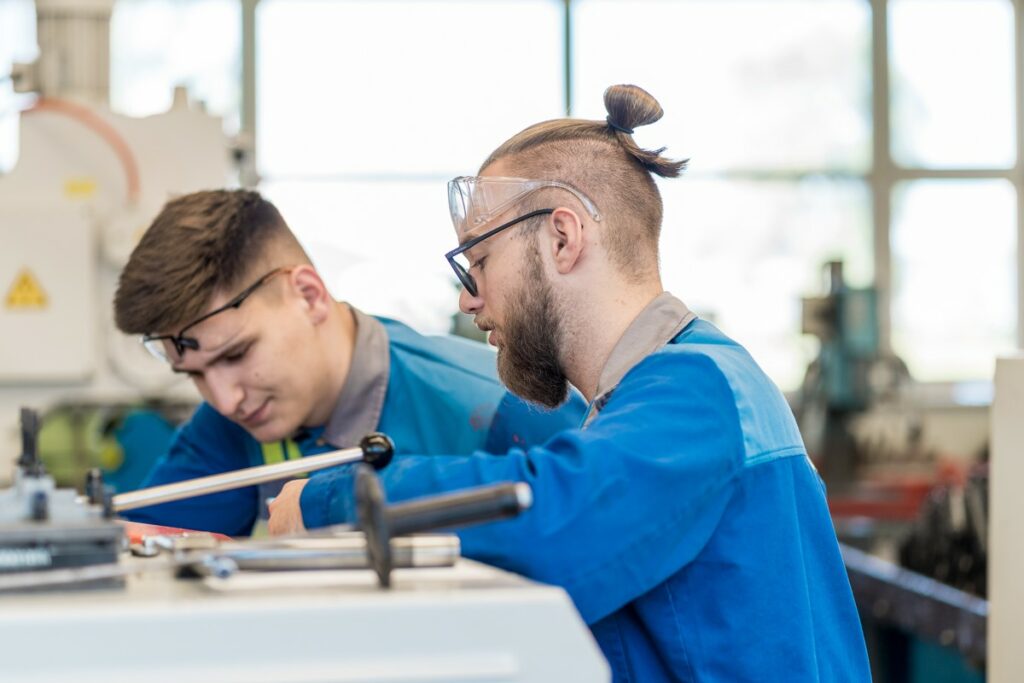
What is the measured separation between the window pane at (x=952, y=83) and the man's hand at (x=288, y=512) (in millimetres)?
5366

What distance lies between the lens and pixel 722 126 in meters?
5.78

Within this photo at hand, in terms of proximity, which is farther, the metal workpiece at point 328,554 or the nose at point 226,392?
the nose at point 226,392

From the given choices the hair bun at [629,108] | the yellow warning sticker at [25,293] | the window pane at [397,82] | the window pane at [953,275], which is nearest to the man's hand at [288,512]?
the hair bun at [629,108]

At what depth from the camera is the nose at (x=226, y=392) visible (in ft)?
5.35

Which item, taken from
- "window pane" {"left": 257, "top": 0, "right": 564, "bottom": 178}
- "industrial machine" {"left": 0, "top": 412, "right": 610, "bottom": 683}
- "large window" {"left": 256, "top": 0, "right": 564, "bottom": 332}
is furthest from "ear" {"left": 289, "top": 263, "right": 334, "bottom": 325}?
"window pane" {"left": 257, "top": 0, "right": 564, "bottom": 178}

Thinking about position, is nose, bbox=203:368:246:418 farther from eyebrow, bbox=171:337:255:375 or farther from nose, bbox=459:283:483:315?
nose, bbox=459:283:483:315

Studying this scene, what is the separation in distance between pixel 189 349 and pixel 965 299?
→ 5033mm

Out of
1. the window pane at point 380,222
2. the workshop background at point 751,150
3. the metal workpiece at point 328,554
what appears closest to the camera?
the metal workpiece at point 328,554

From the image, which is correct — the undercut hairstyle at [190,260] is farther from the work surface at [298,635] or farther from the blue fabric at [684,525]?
the work surface at [298,635]

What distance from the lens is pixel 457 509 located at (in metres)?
0.76

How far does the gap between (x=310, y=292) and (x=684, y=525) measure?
2.70ft

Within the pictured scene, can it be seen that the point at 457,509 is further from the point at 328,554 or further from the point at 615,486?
the point at 615,486

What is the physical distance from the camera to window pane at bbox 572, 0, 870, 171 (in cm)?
572

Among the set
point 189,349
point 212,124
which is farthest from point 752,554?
point 212,124
